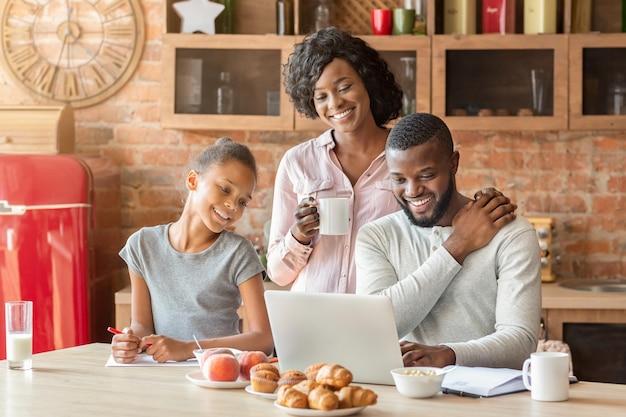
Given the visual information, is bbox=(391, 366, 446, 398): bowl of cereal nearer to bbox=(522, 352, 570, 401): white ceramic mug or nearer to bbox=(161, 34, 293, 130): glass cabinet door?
bbox=(522, 352, 570, 401): white ceramic mug

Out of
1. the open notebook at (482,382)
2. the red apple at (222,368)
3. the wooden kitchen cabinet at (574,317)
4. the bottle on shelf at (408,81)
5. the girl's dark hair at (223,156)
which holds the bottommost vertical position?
the wooden kitchen cabinet at (574,317)

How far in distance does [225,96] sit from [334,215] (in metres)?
1.64

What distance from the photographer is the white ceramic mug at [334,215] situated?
2.32 metres

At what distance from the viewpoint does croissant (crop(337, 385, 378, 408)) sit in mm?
1565

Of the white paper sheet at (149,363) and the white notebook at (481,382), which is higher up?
the white notebook at (481,382)

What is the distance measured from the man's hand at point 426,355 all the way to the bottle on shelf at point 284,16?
7.29 ft

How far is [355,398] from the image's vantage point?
157 centimetres

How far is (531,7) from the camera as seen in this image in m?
3.72

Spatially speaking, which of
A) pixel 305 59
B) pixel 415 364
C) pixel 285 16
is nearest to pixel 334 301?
pixel 415 364

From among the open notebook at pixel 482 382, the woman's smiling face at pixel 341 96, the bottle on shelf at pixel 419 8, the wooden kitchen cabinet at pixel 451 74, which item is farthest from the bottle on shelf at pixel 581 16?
the open notebook at pixel 482 382

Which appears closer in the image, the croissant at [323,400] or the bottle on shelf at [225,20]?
the croissant at [323,400]

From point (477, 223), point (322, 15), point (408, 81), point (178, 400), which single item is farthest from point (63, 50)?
point (178, 400)

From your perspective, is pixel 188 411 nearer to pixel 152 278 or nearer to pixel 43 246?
pixel 152 278

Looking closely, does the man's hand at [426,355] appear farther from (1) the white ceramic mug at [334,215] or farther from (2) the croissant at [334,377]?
(1) the white ceramic mug at [334,215]
